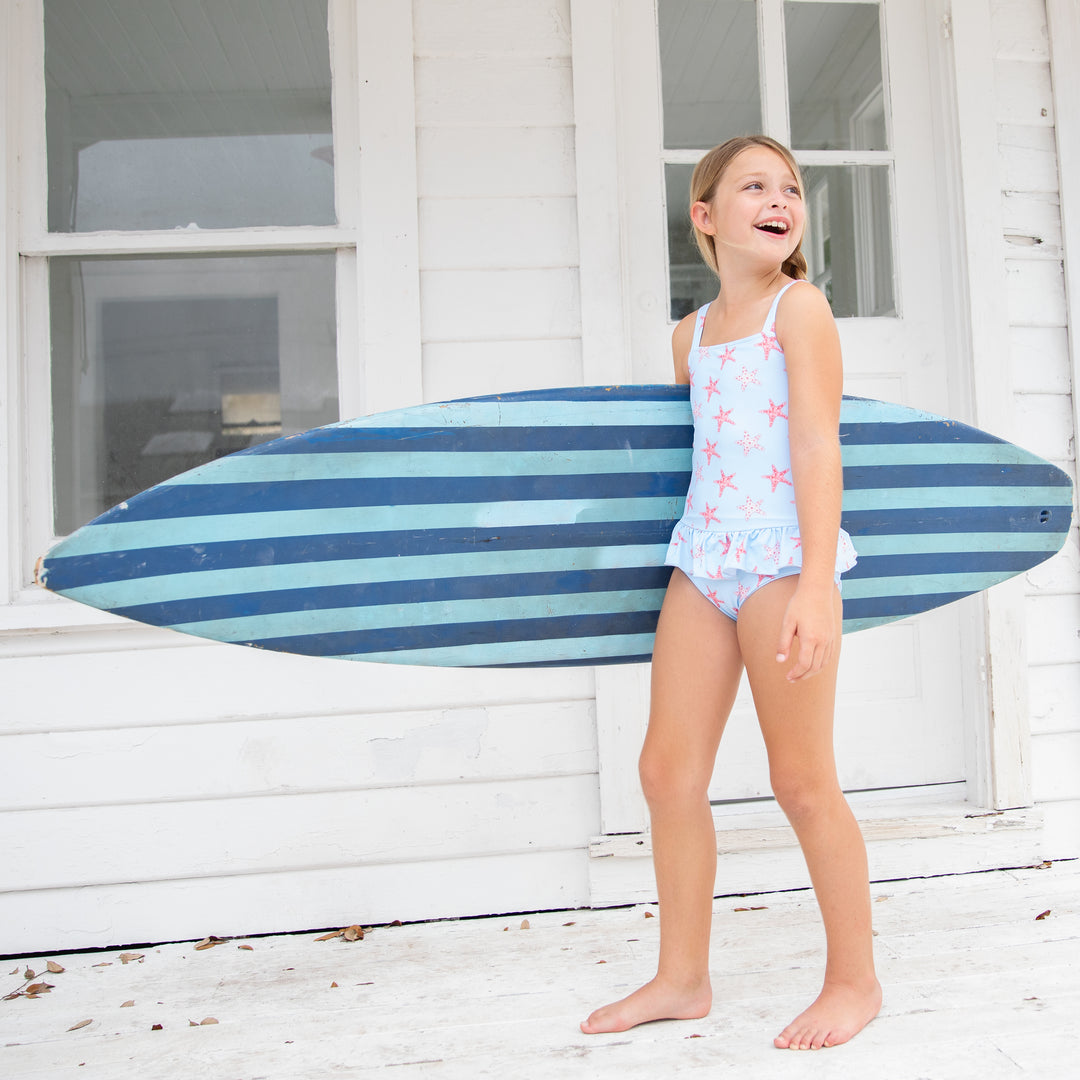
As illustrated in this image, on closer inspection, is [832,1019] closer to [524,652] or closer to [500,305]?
[524,652]

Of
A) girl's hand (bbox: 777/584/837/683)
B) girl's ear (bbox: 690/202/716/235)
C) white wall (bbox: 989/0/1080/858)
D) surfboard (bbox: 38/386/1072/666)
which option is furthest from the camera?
white wall (bbox: 989/0/1080/858)

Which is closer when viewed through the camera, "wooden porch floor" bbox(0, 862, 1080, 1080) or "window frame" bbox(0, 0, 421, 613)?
"wooden porch floor" bbox(0, 862, 1080, 1080)

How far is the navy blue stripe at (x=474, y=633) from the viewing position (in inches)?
66.5

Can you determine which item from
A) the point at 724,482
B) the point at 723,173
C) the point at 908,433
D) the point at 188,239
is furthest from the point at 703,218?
A: the point at 188,239

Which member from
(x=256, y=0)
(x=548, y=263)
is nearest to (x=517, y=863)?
(x=548, y=263)

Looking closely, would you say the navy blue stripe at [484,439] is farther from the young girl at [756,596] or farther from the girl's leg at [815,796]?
the girl's leg at [815,796]

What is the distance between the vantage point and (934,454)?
1733 mm

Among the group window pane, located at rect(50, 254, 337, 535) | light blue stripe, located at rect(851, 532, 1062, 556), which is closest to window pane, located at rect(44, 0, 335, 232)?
window pane, located at rect(50, 254, 337, 535)

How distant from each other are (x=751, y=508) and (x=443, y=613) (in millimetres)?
596

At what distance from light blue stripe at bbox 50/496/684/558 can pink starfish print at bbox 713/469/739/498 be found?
0.68 feet

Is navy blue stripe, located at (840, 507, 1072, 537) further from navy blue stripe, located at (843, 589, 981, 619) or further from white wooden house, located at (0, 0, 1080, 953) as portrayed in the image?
white wooden house, located at (0, 0, 1080, 953)

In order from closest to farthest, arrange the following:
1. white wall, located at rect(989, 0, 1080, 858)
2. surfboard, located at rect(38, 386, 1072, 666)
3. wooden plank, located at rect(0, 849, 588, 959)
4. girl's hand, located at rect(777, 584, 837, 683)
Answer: girl's hand, located at rect(777, 584, 837, 683) < surfboard, located at rect(38, 386, 1072, 666) < wooden plank, located at rect(0, 849, 588, 959) < white wall, located at rect(989, 0, 1080, 858)

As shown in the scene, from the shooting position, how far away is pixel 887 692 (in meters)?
2.30

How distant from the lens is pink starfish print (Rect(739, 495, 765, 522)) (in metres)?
1.40
